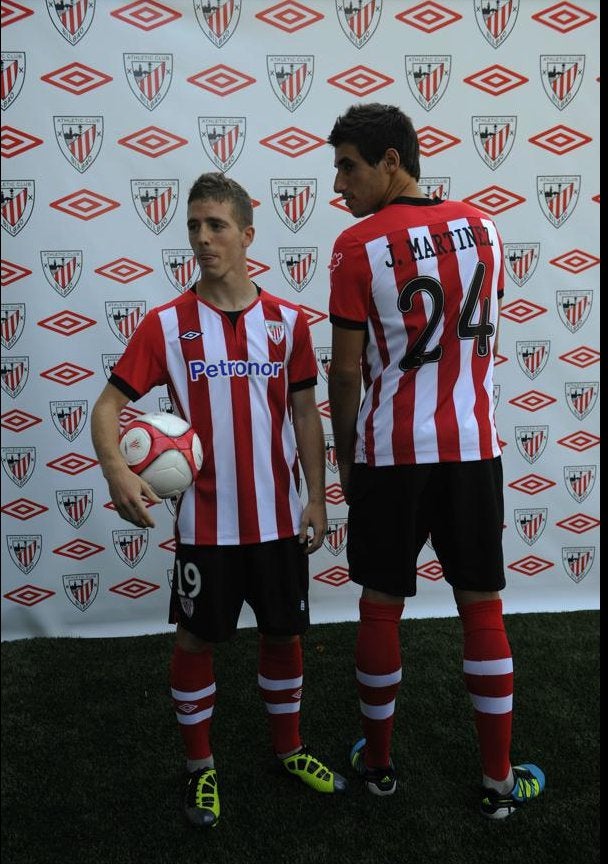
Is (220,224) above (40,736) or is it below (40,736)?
above

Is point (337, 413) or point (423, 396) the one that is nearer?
point (423, 396)

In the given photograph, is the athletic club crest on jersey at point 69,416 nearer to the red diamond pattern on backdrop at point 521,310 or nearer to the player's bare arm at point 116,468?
the player's bare arm at point 116,468

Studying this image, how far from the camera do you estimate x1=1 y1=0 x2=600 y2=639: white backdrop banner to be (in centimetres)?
270

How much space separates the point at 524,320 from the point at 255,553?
1.84m

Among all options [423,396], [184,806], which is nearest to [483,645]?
[423,396]

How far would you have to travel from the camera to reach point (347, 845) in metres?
1.66

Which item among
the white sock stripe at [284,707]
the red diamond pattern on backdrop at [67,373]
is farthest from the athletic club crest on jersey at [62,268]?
the white sock stripe at [284,707]

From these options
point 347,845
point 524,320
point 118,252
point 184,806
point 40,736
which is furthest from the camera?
point 524,320

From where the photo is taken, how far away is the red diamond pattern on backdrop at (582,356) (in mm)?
3052

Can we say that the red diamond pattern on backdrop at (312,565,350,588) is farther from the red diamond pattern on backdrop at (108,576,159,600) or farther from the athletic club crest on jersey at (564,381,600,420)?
the athletic club crest on jersey at (564,381,600,420)

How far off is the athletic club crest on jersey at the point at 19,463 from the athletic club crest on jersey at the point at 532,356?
2.12 meters

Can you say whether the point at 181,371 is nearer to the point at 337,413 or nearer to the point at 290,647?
the point at 337,413

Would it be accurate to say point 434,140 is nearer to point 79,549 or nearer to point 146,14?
point 146,14

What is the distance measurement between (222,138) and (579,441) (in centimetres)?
201
